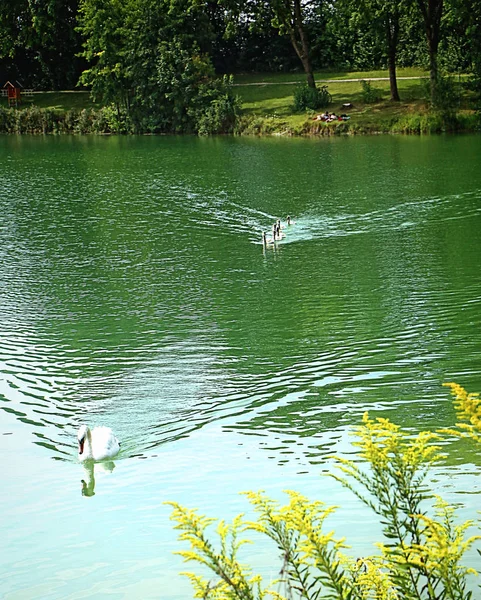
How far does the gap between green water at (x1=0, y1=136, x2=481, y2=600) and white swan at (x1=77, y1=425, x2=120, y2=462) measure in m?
0.21

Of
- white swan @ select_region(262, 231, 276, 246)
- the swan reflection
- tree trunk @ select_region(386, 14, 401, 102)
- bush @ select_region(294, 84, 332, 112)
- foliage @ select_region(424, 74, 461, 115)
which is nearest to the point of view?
the swan reflection

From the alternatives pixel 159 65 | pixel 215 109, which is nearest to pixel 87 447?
pixel 215 109

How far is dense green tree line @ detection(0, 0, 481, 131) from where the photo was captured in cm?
4953

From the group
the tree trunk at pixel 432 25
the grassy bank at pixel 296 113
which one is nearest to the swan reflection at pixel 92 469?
the grassy bank at pixel 296 113

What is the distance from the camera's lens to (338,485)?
34.2 ft

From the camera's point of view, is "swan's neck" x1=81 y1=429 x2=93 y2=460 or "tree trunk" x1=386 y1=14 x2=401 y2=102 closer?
"swan's neck" x1=81 y1=429 x2=93 y2=460

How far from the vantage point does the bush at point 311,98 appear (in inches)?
2016

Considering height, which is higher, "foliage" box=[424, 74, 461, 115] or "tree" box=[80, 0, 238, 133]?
"tree" box=[80, 0, 238, 133]

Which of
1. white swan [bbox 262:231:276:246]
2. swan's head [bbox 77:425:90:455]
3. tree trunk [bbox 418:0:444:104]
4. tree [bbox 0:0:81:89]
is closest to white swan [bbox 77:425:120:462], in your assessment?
swan's head [bbox 77:425:90:455]

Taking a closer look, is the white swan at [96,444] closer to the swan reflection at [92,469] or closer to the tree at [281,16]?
the swan reflection at [92,469]

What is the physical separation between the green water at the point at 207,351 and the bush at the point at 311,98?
19672mm

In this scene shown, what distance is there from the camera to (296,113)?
5162cm

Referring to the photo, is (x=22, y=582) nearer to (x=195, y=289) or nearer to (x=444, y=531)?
(x=444, y=531)

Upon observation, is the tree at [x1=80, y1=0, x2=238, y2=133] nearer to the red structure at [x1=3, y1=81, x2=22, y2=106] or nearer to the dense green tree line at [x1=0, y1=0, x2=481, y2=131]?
the dense green tree line at [x1=0, y1=0, x2=481, y2=131]
